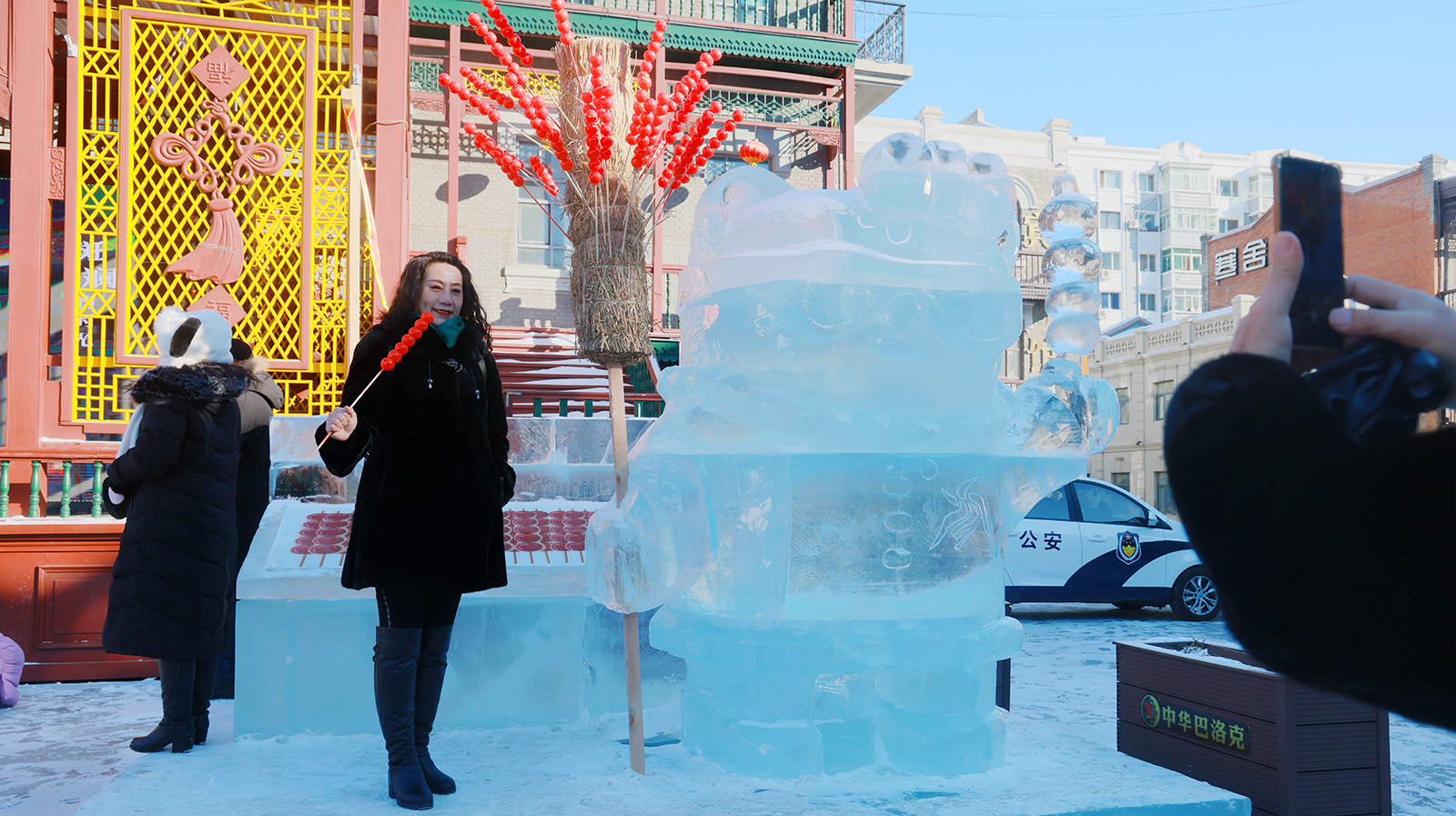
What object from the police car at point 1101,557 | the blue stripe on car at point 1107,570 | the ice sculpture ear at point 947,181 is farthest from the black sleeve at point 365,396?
the blue stripe on car at point 1107,570

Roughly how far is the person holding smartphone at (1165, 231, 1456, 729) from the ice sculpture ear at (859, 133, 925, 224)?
87.6 inches

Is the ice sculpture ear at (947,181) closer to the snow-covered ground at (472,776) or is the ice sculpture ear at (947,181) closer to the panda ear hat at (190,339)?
the snow-covered ground at (472,776)

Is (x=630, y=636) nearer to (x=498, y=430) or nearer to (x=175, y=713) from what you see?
(x=498, y=430)

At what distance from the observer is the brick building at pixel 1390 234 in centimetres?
76

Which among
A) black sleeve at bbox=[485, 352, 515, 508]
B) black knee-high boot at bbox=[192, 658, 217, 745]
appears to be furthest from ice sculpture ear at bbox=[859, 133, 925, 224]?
black knee-high boot at bbox=[192, 658, 217, 745]

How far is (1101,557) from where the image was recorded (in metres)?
8.52

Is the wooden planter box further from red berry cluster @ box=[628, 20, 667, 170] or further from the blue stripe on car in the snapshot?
the blue stripe on car

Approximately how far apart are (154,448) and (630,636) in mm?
1710

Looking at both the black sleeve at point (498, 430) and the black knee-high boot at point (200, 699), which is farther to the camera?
the black knee-high boot at point (200, 699)

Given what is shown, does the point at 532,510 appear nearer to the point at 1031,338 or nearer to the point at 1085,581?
the point at 1085,581

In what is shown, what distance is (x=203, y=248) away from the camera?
19.6ft

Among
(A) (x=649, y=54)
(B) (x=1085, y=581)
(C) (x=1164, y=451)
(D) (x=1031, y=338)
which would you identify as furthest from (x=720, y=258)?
(D) (x=1031, y=338)

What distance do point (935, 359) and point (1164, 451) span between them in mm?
2241

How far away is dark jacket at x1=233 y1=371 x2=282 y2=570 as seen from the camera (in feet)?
13.9
